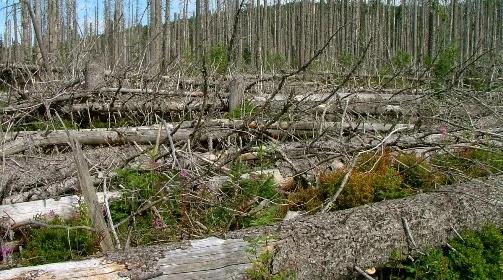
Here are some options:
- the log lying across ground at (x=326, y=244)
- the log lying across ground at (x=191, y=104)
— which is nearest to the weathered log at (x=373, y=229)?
the log lying across ground at (x=326, y=244)

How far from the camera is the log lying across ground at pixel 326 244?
95.0 inches

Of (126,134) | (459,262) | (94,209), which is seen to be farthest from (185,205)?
(459,262)

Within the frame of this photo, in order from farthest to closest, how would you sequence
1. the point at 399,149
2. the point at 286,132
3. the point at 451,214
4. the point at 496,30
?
the point at 496,30, the point at 286,132, the point at 399,149, the point at 451,214

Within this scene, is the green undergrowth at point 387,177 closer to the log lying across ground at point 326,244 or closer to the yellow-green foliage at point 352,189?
the yellow-green foliage at point 352,189

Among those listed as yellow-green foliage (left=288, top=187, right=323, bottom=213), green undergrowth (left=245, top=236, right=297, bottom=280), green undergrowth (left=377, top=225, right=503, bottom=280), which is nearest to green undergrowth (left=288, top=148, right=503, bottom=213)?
yellow-green foliage (left=288, top=187, right=323, bottom=213)

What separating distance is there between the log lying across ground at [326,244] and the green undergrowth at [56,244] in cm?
96

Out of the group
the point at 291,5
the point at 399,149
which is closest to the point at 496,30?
the point at 291,5

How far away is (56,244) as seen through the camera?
3.56 metres

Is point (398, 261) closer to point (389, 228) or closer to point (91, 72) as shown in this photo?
point (389, 228)

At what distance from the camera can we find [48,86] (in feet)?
21.1

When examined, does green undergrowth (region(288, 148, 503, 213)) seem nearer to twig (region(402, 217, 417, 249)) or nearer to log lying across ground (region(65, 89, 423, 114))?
twig (region(402, 217, 417, 249))

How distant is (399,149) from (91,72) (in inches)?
144

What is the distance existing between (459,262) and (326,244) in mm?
994

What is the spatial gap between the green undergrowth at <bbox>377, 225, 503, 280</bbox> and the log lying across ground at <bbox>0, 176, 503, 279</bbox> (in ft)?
0.25
